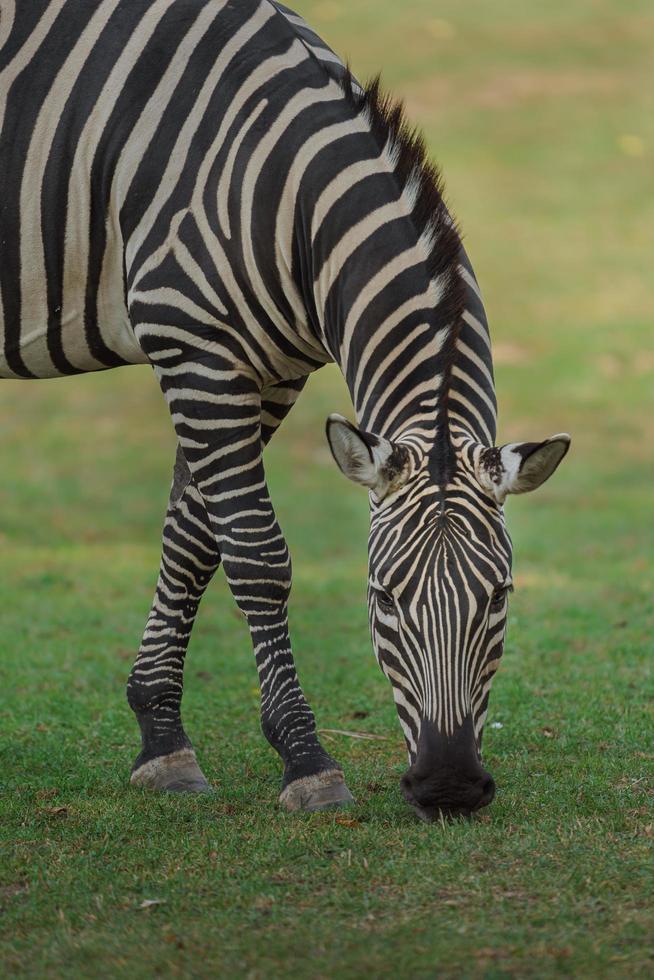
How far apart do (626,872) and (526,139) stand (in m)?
30.8

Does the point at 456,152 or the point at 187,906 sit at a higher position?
the point at 456,152

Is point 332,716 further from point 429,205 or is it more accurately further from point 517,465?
point 429,205

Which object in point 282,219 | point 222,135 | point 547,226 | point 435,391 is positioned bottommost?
point 435,391

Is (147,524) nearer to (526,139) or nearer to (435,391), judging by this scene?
(435,391)

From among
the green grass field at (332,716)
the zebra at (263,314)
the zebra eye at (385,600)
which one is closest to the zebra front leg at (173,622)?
the zebra at (263,314)

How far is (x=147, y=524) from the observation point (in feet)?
57.3

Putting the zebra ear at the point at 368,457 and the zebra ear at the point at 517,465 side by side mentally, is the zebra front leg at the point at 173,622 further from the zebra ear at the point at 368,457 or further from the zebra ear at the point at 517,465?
the zebra ear at the point at 517,465

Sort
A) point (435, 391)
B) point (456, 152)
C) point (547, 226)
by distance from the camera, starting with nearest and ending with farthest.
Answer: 1. point (435, 391)
2. point (547, 226)
3. point (456, 152)

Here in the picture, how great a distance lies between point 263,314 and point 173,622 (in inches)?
72.4

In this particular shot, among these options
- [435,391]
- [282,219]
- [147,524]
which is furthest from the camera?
[147,524]

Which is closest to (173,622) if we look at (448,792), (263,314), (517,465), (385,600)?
(263,314)

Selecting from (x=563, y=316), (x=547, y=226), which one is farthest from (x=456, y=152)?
(x=563, y=316)

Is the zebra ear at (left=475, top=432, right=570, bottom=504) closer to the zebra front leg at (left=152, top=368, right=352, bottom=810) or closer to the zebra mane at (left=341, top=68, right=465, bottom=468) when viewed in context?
the zebra mane at (left=341, top=68, right=465, bottom=468)

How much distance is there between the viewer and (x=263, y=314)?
6047 millimetres
